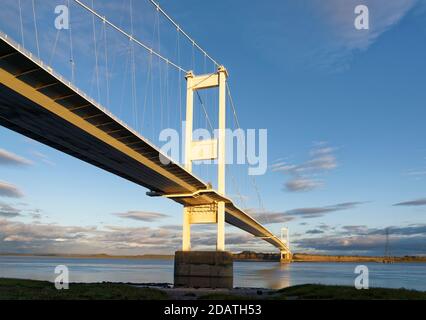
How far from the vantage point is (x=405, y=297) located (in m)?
20.0

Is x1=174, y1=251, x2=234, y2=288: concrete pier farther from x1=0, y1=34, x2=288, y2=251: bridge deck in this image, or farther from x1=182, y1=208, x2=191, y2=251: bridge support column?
x1=0, y1=34, x2=288, y2=251: bridge deck

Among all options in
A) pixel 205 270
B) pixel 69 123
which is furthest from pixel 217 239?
pixel 69 123

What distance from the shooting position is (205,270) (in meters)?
40.8

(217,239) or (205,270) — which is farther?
(217,239)

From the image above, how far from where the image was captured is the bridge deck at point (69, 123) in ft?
65.6

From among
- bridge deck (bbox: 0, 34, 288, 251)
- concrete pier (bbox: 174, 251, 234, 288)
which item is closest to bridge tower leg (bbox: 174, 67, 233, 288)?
concrete pier (bbox: 174, 251, 234, 288)

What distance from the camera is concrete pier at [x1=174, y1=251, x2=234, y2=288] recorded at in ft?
131

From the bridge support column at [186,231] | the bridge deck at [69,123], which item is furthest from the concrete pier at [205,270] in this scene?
the bridge deck at [69,123]

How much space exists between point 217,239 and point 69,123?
865 inches

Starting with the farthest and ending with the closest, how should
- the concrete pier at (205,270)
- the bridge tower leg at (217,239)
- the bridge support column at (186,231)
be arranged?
the bridge support column at (186,231) < the bridge tower leg at (217,239) < the concrete pier at (205,270)

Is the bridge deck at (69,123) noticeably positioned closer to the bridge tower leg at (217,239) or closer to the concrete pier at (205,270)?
the bridge tower leg at (217,239)

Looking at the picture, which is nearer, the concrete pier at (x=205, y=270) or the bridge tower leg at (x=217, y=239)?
the concrete pier at (x=205, y=270)

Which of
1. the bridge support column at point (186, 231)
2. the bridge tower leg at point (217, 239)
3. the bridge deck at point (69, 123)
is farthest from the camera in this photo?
the bridge support column at point (186, 231)

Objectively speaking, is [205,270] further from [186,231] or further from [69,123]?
[69,123]
